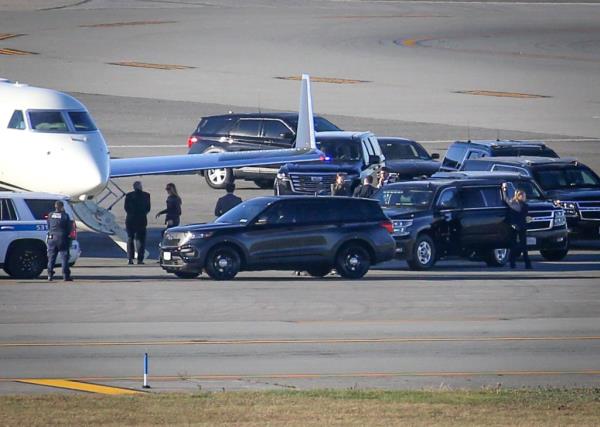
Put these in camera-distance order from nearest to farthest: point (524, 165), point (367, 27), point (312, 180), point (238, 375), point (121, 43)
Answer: point (238, 375), point (524, 165), point (312, 180), point (121, 43), point (367, 27)

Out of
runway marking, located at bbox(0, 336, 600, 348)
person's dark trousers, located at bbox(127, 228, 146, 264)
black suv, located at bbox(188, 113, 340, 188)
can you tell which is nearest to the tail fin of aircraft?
black suv, located at bbox(188, 113, 340, 188)

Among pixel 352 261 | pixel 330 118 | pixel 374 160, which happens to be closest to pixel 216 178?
pixel 374 160

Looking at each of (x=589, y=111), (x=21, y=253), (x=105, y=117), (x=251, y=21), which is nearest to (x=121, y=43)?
(x=251, y=21)

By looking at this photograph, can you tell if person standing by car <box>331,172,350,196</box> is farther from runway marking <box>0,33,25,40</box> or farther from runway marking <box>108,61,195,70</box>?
runway marking <box>0,33,25,40</box>

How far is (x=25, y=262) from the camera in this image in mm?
27203

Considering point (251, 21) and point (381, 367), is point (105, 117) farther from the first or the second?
point (381, 367)

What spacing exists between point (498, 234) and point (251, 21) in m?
51.4

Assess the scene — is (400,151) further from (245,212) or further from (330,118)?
(245,212)

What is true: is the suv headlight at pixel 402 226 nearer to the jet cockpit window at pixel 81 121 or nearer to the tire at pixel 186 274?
the tire at pixel 186 274

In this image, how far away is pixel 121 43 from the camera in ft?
234

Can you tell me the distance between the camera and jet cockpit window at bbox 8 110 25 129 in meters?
30.7

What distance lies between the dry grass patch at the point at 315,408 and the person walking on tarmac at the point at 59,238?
11336 millimetres

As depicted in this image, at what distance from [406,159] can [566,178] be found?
7.81 meters

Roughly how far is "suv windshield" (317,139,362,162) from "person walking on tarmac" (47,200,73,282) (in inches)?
543
